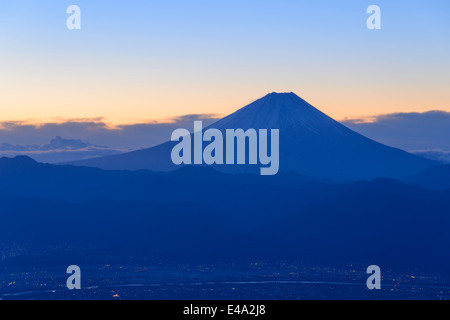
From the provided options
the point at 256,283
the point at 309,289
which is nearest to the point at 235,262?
the point at 256,283

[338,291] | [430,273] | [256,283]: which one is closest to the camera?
[338,291]
